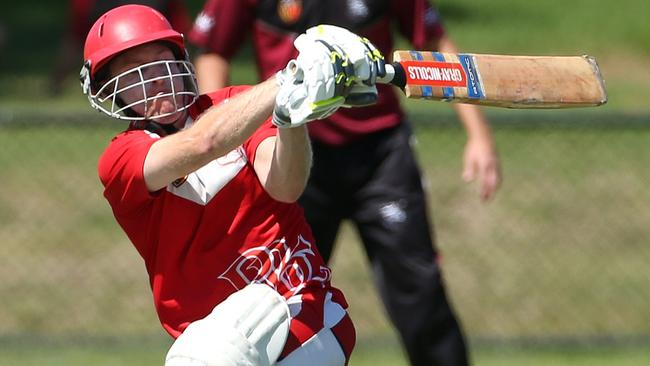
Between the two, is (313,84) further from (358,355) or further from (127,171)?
(358,355)

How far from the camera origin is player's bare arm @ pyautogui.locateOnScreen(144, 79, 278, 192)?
3.67 metres

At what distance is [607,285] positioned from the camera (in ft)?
28.0

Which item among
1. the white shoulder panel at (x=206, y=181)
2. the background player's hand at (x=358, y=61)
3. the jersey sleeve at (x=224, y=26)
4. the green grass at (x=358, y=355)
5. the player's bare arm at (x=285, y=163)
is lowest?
the green grass at (x=358, y=355)


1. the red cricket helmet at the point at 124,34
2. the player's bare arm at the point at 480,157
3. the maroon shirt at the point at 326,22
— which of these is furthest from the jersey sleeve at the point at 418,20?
the red cricket helmet at the point at 124,34

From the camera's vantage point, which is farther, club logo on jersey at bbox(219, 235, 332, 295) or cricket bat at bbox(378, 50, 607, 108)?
club logo on jersey at bbox(219, 235, 332, 295)

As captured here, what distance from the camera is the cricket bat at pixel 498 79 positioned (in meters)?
3.69

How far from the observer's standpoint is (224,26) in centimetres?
584

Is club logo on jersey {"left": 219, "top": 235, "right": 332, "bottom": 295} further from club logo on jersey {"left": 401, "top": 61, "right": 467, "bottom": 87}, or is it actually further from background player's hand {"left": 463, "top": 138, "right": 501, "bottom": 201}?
background player's hand {"left": 463, "top": 138, "right": 501, "bottom": 201}

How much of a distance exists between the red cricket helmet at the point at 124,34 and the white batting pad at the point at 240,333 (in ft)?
2.29

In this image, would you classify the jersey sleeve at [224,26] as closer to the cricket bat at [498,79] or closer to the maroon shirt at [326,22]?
the maroon shirt at [326,22]

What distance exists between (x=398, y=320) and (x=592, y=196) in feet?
10.7

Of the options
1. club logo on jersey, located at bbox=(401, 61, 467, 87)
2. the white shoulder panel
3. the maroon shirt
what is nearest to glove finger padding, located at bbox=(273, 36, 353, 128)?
club logo on jersey, located at bbox=(401, 61, 467, 87)

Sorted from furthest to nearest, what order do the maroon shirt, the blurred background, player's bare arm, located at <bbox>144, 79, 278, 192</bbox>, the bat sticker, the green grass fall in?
the blurred background
the green grass
the maroon shirt
the bat sticker
player's bare arm, located at <bbox>144, 79, 278, 192</bbox>

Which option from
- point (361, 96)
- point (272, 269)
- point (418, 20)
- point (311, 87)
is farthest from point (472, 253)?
point (311, 87)
